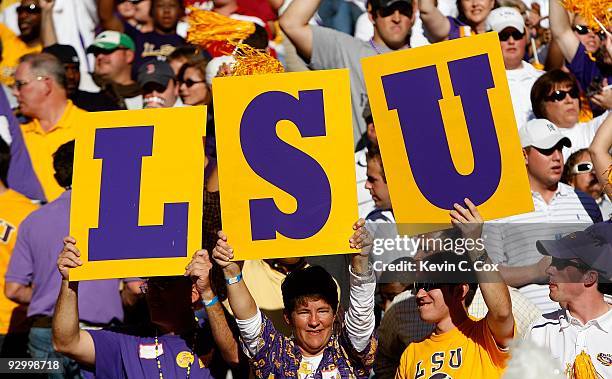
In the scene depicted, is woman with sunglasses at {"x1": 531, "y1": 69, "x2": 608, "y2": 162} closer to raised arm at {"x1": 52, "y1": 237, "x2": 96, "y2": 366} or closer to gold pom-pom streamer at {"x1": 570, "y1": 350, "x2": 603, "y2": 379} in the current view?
gold pom-pom streamer at {"x1": 570, "y1": 350, "x2": 603, "y2": 379}

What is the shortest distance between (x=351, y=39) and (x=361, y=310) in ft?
9.35

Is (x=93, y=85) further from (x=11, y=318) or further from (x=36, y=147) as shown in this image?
(x=11, y=318)

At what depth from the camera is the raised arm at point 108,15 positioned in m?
10.1

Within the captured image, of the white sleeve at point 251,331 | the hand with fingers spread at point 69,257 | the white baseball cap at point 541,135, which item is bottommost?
the white baseball cap at point 541,135

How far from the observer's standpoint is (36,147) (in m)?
8.34

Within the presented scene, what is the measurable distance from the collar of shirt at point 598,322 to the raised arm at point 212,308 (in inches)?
60.4

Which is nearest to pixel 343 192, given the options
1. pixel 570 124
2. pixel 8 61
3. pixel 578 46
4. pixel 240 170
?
pixel 240 170

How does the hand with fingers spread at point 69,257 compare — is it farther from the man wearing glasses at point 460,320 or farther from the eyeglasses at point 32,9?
the eyeglasses at point 32,9

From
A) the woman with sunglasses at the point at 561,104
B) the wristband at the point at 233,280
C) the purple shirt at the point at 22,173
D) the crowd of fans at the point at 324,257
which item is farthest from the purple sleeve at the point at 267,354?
the purple shirt at the point at 22,173

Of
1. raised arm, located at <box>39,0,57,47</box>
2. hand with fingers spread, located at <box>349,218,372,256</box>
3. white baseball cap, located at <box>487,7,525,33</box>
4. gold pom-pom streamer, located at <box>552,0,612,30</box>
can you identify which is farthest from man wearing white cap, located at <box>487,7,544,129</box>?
raised arm, located at <box>39,0,57,47</box>

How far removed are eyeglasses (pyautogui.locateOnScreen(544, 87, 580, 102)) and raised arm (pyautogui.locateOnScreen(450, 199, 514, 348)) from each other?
222 cm

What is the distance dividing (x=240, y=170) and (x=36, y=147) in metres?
3.27

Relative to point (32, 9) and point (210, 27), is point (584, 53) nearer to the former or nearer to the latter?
point (210, 27)

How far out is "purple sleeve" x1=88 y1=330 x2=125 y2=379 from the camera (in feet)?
18.9
